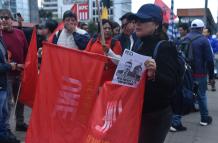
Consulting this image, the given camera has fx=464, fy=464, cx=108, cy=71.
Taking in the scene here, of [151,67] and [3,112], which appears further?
[3,112]

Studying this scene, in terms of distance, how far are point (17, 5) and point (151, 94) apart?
225ft

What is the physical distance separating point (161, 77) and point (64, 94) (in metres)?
1.41

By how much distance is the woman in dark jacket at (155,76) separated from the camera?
325cm

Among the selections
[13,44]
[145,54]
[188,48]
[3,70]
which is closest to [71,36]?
[13,44]

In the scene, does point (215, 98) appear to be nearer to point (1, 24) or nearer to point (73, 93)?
point (1, 24)

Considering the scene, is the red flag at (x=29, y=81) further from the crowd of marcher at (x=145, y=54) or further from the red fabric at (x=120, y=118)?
the red fabric at (x=120, y=118)

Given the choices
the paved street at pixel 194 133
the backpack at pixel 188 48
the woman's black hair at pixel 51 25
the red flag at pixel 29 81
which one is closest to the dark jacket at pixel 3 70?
the red flag at pixel 29 81

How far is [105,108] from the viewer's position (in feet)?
11.7

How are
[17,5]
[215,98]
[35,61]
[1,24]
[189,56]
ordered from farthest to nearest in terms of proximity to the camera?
[17,5] → [215,98] → [189,56] → [1,24] → [35,61]

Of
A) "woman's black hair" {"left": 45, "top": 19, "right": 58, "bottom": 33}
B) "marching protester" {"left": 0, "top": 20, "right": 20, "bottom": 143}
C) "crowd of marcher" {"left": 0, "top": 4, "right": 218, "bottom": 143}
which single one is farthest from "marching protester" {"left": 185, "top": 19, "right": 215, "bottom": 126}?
"marching protester" {"left": 0, "top": 20, "right": 20, "bottom": 143}

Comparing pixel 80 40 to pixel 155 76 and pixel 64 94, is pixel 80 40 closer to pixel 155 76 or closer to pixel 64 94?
pixel 64 94

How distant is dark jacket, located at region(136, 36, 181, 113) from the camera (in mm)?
3250

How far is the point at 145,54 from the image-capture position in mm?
3363

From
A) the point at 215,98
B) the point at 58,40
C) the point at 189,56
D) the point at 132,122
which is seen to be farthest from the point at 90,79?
the point at 215,98
